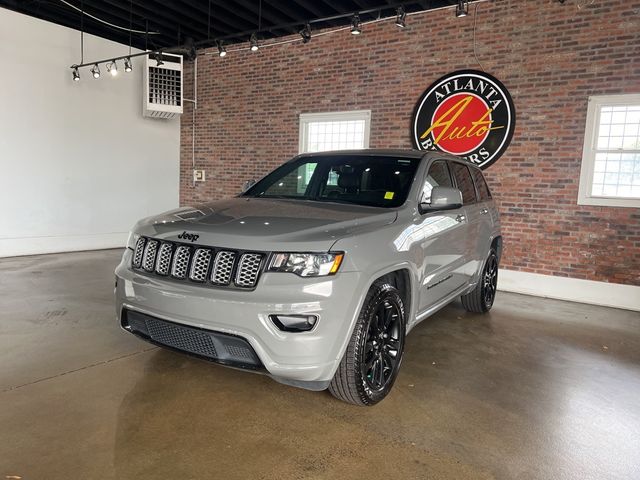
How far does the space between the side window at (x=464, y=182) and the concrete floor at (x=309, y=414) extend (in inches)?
48.9

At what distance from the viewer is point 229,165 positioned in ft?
29.0

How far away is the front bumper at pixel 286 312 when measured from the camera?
2.14 metres

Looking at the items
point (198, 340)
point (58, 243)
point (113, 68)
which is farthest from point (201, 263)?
point (113, 68)

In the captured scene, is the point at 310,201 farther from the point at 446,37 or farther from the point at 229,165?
the point at 229,165

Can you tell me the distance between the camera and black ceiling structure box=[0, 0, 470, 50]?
675 cm

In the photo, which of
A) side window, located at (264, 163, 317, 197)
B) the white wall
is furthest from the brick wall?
side window, located at (264, 163, 317, 197)

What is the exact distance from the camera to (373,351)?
260cm

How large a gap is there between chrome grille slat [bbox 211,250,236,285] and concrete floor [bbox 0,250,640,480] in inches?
30.8

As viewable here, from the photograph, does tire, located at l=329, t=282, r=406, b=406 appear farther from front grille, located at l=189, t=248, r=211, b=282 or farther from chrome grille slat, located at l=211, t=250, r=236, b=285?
front grille, located at l=189, t=248, r=211, b=282

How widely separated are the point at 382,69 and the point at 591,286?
4252 mm

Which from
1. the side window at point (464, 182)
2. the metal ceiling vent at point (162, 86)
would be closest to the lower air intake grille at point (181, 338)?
the side window at point (464, 182)

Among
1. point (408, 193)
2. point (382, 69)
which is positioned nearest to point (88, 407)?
point (408, 193)

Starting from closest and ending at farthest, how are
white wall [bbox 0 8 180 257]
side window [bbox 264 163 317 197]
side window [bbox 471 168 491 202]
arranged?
1. side window [bbox 264 163 317 197]
2. side window [bbox 471 168 491 202]
3. white wall [bbox 0 8 180 257]

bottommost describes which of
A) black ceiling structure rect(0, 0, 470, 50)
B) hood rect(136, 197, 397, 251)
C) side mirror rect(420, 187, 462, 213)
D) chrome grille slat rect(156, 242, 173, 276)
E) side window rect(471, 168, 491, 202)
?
chrome grille slat rect(156, 242, 173, 276)
